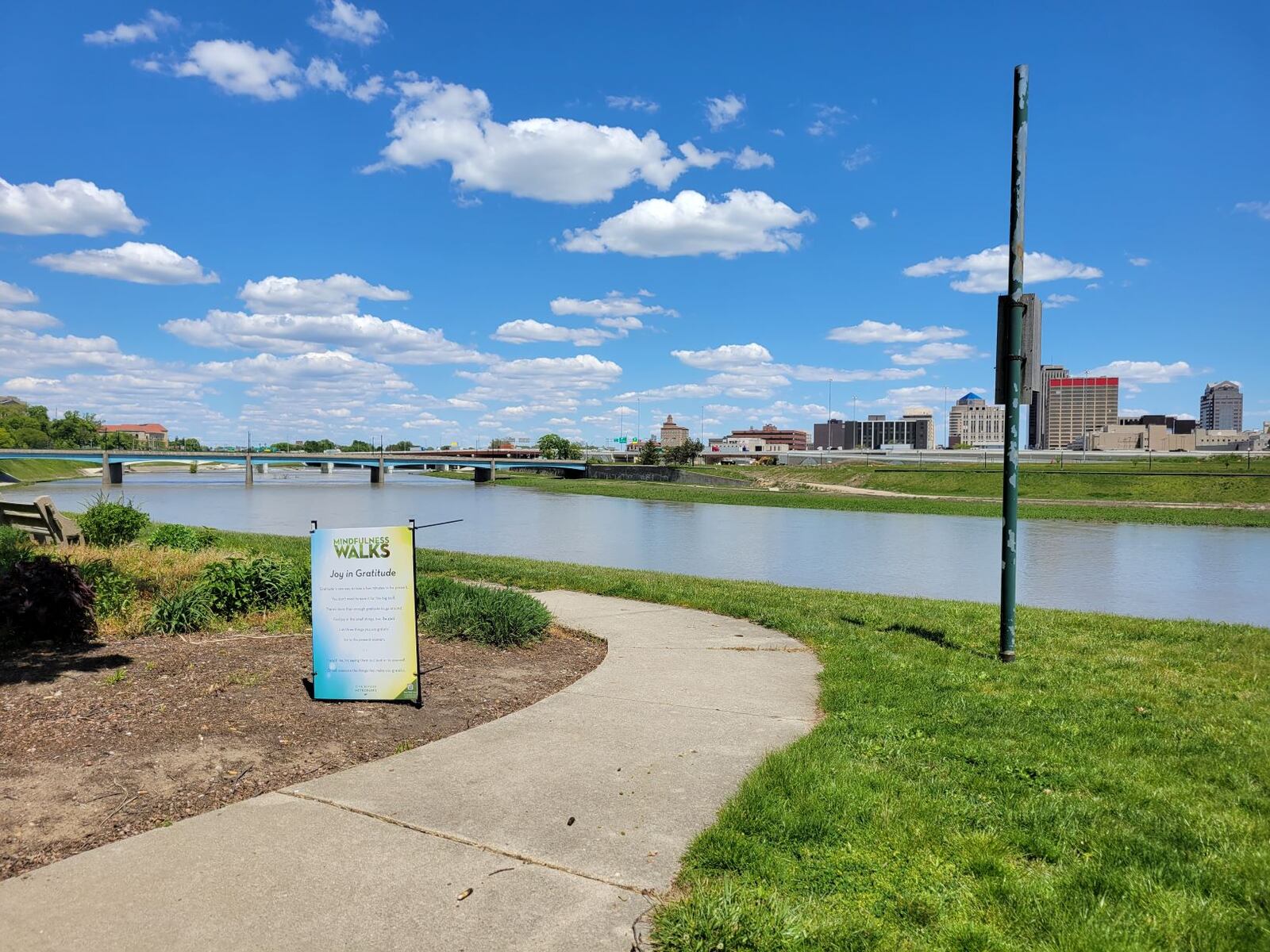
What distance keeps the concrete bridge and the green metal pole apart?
274 feet

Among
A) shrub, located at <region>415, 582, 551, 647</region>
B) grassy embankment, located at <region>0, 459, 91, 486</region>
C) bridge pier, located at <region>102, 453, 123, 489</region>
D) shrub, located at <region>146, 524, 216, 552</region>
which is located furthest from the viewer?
grassy embankment, located at <region>0, 459, 91, 486</region>

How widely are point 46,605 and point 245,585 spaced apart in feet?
6.49

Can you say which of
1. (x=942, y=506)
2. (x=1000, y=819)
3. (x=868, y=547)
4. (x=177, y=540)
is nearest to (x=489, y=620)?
(x=1000, y=819)

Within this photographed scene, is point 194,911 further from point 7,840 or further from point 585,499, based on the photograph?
point 585,499

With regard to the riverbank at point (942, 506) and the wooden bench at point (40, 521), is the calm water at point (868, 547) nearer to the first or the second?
the riverbank at point (942, 506)

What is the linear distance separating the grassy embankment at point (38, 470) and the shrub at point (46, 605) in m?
113

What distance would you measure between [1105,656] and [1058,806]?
4632 millimetres

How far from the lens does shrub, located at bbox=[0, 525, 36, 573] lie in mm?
9055

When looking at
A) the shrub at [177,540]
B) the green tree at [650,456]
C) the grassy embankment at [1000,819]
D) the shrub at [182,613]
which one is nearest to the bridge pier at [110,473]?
the green tree at [650,456]

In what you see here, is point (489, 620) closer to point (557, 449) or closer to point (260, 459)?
point (260, 459)

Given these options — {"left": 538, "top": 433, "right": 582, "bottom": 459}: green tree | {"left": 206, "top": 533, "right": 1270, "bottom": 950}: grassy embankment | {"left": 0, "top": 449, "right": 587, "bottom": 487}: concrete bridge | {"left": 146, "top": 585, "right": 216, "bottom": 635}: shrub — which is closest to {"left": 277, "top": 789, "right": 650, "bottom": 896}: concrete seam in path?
{"left": 206, "top": 533, "right": 1270, "bottom": 950}: grassy embankment

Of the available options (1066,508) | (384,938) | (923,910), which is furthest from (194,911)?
(1066,508)

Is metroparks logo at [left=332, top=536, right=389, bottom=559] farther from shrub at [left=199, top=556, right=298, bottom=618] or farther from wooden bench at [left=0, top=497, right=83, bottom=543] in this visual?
wooden bench at [left=0, top=497, right=83, bottom=543]

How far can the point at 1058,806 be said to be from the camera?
421cm
